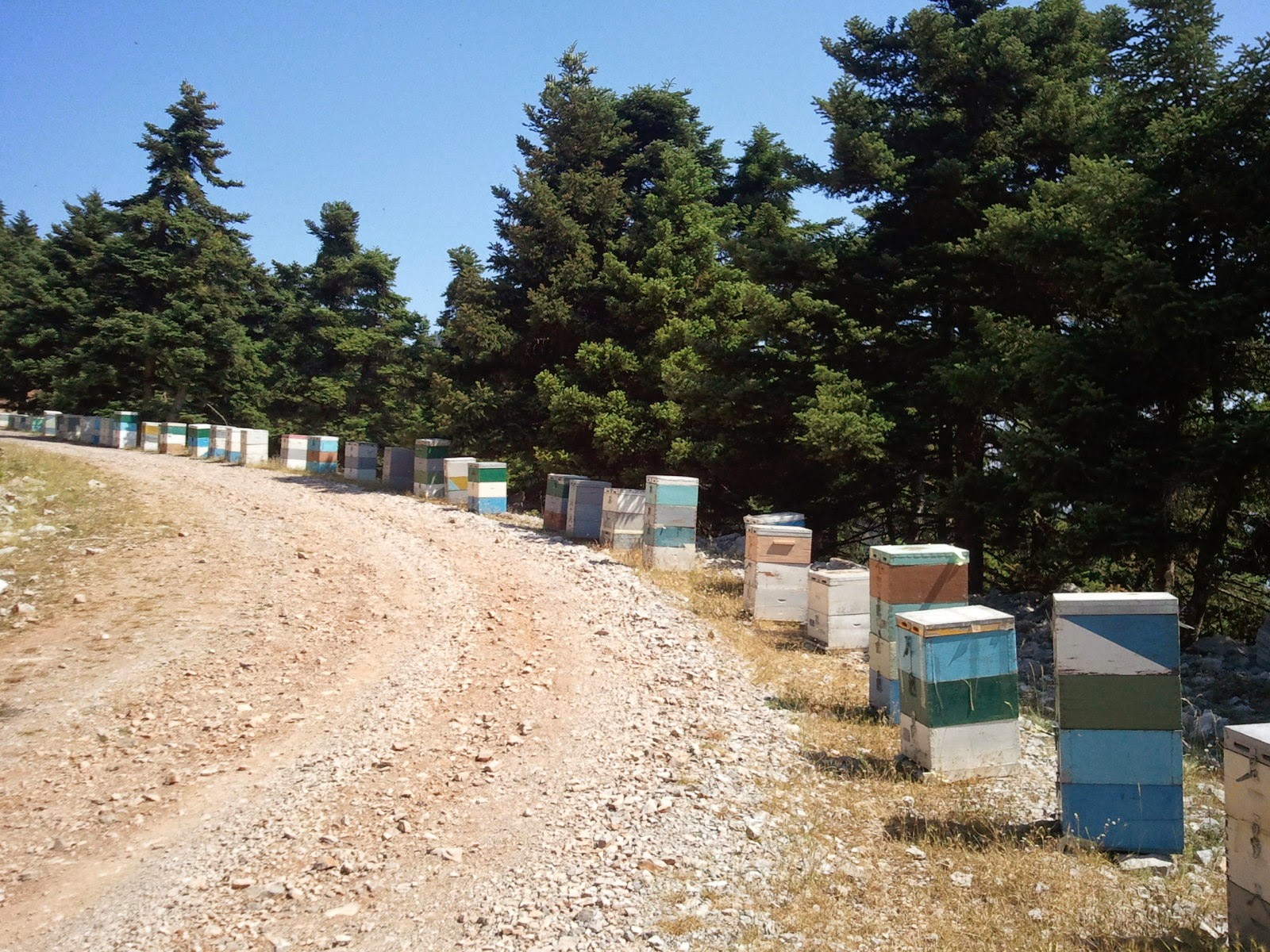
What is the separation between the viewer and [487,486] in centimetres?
1777

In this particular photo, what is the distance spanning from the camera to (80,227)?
1864 inches

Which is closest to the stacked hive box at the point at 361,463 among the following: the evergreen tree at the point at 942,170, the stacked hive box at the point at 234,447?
the stacked hive box at the point at 234,447

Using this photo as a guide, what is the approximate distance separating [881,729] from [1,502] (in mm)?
16467

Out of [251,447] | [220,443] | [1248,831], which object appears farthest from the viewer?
[220,443]

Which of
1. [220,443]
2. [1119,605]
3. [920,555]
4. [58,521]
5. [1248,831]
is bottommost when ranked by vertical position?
[1248,831]

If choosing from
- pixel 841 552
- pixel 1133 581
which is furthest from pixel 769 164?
pixel 1133 581

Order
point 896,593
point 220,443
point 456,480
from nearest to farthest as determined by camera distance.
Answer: point 896,593 → point 456,480 → point 220,443

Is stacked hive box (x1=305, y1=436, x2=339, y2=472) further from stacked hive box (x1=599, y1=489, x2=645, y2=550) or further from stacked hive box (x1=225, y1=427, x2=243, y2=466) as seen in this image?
stacked hive box (x1=599, y1=489, x2=645, y2=550)

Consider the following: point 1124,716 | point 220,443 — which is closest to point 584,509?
point 1124,716

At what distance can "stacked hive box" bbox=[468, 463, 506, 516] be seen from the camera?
17.7m

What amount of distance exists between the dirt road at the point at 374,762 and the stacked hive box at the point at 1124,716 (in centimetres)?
211

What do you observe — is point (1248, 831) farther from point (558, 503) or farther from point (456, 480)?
point (456, 480)

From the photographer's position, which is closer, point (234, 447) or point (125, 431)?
point (234, 447)

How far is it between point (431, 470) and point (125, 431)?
16727 millimetres
